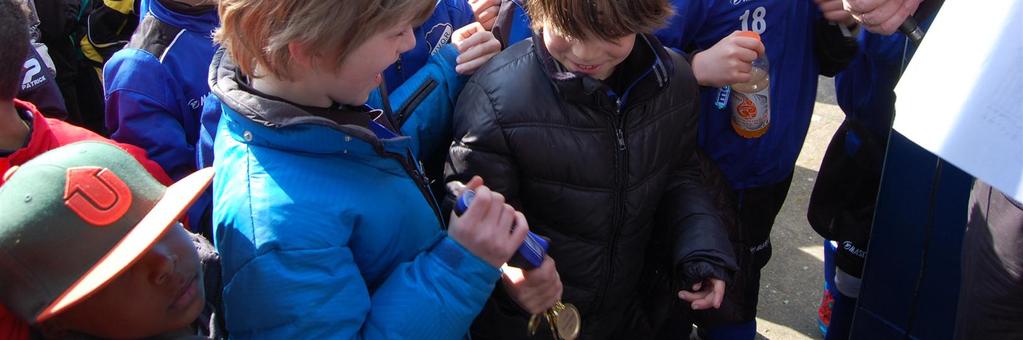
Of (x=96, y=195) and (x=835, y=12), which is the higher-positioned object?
(x=96, y=195)

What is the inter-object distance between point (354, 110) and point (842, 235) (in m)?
1.80

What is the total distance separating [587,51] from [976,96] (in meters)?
0.82

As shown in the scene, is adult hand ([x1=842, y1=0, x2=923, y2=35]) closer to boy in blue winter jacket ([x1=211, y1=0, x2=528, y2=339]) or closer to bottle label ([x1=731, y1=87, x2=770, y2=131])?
bottle label ([x1=731, y1=87, x2=770, y2=131])

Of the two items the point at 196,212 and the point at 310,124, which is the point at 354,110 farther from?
the point at 196,212

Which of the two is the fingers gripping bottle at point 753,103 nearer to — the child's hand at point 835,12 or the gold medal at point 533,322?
the child's hand at point 835,12

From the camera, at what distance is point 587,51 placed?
1.85 metres

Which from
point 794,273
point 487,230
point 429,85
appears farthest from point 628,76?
point 794,273

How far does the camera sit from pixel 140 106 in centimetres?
207

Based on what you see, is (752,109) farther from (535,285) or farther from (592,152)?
(535,285)

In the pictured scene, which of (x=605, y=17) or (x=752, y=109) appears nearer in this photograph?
(x=605, y=17)

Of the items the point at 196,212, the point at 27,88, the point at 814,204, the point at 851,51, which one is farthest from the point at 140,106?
the point at 814,204

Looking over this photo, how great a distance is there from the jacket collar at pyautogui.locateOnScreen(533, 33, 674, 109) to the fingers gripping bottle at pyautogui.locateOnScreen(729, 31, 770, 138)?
0.37 meters

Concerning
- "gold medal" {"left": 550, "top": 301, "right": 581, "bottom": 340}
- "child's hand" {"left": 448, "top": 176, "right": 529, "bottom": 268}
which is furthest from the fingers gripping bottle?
"child's hand" {"left": 448, "top": 176, "right": 529, "bottom": 268}

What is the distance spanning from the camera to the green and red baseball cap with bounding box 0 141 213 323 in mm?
1133
